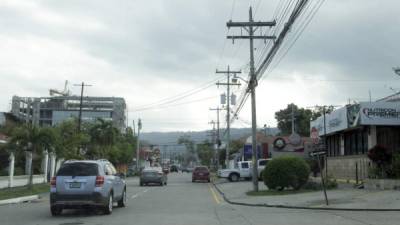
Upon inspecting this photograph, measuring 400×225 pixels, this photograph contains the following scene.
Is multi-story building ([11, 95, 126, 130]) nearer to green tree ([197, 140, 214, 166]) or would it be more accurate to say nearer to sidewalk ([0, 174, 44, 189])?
green tree ([197, 140, 214, 166])

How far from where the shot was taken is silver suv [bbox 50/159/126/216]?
690 inches

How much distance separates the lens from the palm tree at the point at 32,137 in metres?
33.7

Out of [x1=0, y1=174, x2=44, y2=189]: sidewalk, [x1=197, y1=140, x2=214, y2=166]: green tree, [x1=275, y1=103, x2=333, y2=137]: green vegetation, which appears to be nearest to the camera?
[x1=0, y1=174, x2=44, y2=189]: sidewalk

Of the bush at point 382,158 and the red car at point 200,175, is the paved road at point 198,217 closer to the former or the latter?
the bush at point 382,158

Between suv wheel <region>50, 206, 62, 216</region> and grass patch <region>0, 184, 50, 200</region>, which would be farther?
grass patch <region>0, 184, 50, 200</region>

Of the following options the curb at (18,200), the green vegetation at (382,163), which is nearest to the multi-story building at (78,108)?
the curb at (18,200)

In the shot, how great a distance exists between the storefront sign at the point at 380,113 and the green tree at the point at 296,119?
66.2 metres

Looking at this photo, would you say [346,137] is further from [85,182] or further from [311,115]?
[311,115]

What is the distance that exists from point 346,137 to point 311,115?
61.0m

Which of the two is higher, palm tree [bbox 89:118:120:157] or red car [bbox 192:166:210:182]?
palm tree [bbox 89:118:120:157]

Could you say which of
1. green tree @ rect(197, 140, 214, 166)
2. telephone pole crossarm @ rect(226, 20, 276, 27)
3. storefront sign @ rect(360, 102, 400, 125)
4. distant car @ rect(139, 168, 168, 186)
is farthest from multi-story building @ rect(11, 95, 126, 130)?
storefront sign @ rect(360, 102, 400, 125)

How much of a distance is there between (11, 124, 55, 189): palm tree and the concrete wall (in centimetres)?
1762

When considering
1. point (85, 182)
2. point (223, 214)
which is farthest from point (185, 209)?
point (85, 182)

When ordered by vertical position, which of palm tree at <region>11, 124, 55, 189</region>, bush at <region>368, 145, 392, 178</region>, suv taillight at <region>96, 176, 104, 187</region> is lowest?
suv taillight at <region>96, 176, 104, 187</region>
